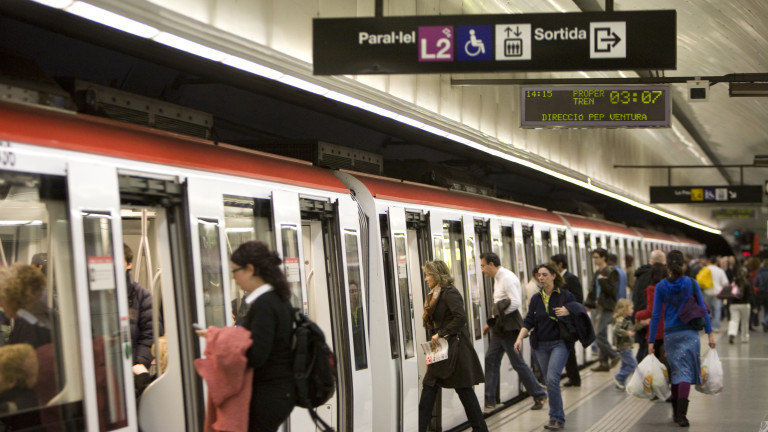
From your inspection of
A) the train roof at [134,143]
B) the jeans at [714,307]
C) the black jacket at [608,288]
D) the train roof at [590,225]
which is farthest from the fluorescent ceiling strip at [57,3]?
the jeans at [714,307]

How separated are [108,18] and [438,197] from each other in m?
5.86

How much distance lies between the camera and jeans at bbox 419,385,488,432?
8.77 m

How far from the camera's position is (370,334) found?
28.2 ft

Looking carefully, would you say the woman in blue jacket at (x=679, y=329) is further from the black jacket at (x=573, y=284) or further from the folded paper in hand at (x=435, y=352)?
the black jacket at (x=573, y=284)

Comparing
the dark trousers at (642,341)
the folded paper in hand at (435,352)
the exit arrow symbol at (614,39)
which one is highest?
the exit arrow symbol at (614,39)

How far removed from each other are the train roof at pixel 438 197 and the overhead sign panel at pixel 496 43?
7.33 ft

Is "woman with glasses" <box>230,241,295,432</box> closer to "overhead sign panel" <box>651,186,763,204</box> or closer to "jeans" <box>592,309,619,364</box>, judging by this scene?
"jeans" <box>592,309,619,364</box>

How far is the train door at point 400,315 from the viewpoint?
8.81m

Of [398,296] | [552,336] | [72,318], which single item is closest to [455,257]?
[552,336]

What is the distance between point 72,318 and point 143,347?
1905 mm

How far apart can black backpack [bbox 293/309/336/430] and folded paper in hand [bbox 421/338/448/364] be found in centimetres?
353

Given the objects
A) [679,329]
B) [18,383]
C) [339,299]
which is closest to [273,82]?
[339,299]

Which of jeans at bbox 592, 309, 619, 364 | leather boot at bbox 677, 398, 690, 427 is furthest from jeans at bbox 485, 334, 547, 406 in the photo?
jeans at bbox 592, 309, 619, 364

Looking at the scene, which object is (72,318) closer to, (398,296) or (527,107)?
(398,296)
